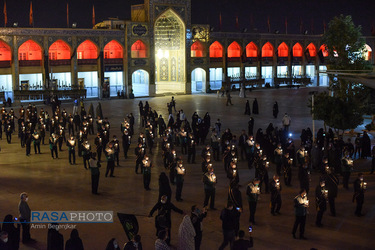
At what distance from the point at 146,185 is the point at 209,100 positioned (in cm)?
2505

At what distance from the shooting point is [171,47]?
A: 44844 mm

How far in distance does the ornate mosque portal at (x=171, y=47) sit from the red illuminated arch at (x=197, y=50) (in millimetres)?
1561

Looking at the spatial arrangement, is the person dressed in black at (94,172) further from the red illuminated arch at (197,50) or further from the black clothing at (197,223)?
the red illuminated arch at (197,50)

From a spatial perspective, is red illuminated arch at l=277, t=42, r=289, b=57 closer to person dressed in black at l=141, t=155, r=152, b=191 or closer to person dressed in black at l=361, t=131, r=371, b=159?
person dressed in black at l=361, t=131, r=371, b=159

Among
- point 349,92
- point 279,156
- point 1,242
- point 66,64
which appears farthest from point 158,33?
point 1,242

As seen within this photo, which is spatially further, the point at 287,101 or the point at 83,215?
the point at 287,101

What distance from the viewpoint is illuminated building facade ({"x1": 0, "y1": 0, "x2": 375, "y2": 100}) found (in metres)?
36.7

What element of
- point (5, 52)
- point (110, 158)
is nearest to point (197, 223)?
point (110, 158)

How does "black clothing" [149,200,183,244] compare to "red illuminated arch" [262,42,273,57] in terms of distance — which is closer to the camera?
"black clothing" [149,200,183,244]

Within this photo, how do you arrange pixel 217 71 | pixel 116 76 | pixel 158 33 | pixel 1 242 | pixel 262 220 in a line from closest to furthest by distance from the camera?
pixel 1 242 < pixel 262 220 < pixel 116 76 < pixel 158 33 < pixel 217 71

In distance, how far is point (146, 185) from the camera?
13352 millimetres

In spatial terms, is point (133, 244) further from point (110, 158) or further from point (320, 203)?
point (110, 158)

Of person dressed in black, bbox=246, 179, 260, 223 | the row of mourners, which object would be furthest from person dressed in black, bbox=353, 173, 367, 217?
the row of mourners

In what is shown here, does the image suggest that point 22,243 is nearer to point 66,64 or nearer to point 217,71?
point 66,64
